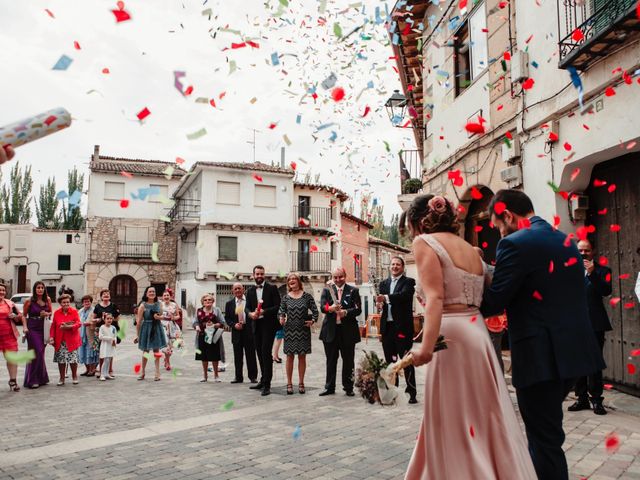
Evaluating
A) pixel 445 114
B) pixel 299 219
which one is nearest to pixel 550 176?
pixel 445 114

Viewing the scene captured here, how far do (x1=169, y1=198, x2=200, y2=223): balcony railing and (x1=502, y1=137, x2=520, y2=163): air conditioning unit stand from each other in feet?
68.1

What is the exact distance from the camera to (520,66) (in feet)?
25.3

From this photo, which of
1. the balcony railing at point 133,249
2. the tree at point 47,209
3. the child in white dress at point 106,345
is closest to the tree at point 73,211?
the tree at point 47,209

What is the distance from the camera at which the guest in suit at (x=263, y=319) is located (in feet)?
25.1

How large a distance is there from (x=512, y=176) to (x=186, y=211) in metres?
23.5

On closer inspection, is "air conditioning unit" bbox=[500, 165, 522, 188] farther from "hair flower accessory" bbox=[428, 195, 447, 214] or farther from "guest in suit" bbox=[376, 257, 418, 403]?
"hair flower accessory" bbox=[428, 195, 447, 214]

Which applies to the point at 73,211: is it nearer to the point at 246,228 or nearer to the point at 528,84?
the point at 246,228

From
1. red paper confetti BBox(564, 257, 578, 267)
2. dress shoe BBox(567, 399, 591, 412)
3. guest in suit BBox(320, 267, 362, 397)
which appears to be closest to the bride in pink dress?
red paper confetti BBox(564, 257, 578, 267)

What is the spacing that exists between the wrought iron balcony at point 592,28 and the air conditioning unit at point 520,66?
85 centimetres

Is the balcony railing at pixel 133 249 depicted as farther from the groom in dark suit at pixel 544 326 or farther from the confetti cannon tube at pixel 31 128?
the confetti cannon tube at pixel 31 128

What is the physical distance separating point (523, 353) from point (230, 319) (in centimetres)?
674

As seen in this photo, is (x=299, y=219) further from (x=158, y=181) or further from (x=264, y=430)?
(x=264, y=430)

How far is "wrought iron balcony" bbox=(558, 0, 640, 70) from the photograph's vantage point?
17.5ft

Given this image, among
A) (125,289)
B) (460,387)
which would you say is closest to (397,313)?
(460,387)
